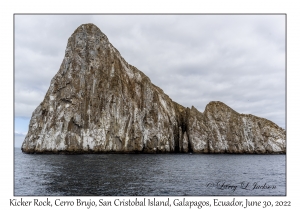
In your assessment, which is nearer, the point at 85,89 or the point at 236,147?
the point at 85,89

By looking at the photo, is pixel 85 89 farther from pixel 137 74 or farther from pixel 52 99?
pixel 137 74

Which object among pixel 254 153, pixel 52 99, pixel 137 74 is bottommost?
pixel 254 153

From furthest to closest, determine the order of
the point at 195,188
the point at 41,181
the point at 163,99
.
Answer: the point at 163,99, the point at 41,181, the point at 195,188

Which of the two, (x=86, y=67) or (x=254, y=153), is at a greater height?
(x=86, y=67)

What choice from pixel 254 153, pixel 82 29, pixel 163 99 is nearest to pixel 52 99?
pixel 82 29

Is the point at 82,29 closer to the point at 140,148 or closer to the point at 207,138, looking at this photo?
the point at 140,148
